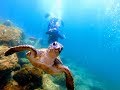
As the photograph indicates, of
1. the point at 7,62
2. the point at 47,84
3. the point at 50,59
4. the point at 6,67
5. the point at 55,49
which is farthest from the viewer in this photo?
the point at 47,84

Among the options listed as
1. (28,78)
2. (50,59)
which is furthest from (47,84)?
(50,59)

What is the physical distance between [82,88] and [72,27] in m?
113

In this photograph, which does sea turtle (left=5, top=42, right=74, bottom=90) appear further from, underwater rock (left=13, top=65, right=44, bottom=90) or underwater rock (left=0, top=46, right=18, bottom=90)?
underwater rock (left=0, top=46, right=18, bottom=90)

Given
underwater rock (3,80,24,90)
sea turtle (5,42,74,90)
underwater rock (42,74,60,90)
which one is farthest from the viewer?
underwater rock (42,74,60,90)

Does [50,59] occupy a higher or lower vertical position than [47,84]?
lower

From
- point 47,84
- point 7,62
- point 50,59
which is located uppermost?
point 47,84

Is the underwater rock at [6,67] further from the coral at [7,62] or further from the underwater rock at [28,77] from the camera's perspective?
the underwater rock at [28,77]

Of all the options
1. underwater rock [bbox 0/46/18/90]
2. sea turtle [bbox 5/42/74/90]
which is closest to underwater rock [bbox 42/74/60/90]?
underwater rock [bbox 0/46/18/90]

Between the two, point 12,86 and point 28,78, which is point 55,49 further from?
point 12,86

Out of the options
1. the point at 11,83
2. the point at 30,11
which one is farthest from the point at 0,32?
the point at 30,11

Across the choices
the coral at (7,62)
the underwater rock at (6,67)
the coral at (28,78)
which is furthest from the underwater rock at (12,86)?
the coral at (7,62)

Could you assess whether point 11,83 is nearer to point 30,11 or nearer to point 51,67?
point 51,67

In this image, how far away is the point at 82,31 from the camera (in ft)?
418

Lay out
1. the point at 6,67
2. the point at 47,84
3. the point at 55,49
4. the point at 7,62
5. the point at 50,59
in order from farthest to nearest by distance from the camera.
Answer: the point at 47,84 < the point at 7,62 < the point at 6,67 < the point at 50,59 < the point at 55,49
